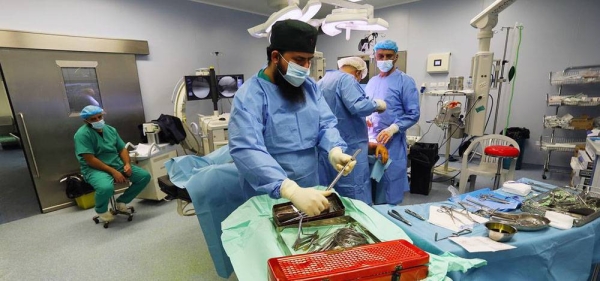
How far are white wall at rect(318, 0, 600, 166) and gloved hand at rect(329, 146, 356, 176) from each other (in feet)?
13.2

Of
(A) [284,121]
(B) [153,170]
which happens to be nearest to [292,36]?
(A) [284,121]

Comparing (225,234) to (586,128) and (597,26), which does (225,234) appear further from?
(597,26)

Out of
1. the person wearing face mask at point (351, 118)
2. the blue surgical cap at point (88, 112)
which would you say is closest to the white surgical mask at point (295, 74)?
the person wearing face mask at point (351, 118)

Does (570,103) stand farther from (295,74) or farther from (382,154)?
(295,74)

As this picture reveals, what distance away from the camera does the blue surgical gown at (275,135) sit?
1.12 m

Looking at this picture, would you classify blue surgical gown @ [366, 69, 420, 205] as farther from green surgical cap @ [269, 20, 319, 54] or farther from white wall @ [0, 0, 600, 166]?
white wall @ [0, 0, 600, 166]

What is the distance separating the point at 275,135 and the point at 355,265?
30.2 inches

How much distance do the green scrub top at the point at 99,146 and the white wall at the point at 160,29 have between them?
3.65 ft

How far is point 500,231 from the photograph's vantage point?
112 centimetres

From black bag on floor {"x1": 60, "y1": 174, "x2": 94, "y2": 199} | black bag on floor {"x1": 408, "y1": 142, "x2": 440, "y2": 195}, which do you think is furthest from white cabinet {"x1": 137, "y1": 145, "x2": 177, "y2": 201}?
black bag on floor {"x1": 408, "y1": 142, "x2": 440, "y2": 195}

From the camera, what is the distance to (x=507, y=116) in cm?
421

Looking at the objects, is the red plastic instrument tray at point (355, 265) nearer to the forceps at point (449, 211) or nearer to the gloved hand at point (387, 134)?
the forceps at point (449, 211)

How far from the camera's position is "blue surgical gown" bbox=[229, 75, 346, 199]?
3.68ft

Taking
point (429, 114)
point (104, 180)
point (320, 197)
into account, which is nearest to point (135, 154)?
point (104, 180)
